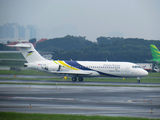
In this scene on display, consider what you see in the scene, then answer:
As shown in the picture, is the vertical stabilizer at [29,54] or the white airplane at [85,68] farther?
the vertical stabilizer at [29,54]

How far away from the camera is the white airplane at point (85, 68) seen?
4522 centimetres

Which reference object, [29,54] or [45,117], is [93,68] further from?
[45,117]

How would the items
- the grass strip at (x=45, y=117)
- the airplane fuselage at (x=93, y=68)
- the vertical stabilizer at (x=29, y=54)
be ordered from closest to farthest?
the grass strip at (x=45, y=117)
the airplane fuselage at (x=93, y=68)
the vertical stabilizer at (x=29, y=54)

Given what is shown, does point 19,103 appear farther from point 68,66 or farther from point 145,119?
point 68,66

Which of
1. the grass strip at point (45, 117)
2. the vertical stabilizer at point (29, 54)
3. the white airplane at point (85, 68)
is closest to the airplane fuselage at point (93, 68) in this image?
the white airplane at point (85, 68)

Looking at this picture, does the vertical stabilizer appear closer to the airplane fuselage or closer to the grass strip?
the airplane fuselage

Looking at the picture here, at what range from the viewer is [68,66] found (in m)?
46.8

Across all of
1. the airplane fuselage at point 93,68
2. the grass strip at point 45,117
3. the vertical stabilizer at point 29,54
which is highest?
the vertical stabilizer at point 29,54

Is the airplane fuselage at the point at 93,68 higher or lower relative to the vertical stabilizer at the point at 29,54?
lower

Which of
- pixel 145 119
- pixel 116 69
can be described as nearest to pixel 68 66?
pixel 116 69

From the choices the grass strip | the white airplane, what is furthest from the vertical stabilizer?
the grass strip

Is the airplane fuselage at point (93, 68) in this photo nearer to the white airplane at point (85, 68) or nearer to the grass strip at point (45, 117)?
the white airplane at point (85, 68)

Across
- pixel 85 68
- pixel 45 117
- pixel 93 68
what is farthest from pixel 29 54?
pixel 45 117

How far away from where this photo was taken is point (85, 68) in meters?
46.2
